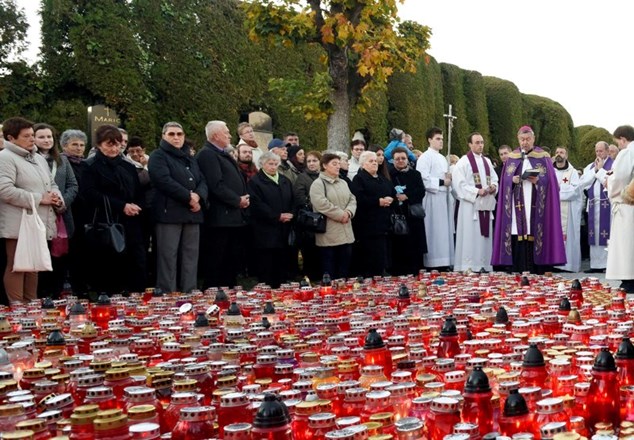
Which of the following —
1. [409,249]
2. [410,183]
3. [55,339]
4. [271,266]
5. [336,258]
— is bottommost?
[55,339]

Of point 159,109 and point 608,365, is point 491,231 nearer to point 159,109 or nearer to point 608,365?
point 159,109

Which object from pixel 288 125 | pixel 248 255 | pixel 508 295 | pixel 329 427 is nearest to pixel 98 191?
pixel 248 255

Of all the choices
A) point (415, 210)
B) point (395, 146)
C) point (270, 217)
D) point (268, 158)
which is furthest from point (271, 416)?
point (395, 146)

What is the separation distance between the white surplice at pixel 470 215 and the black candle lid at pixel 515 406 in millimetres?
9698

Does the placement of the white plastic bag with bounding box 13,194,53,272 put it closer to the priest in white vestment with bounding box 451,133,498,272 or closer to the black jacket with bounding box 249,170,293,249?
the black jacket with bounding box 249,170,293,249

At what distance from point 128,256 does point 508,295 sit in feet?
14.0

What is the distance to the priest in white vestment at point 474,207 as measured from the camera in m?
11.7

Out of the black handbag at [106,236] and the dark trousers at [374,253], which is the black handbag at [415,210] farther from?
the black handbag at [106,236]

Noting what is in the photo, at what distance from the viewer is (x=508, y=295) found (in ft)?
18.0

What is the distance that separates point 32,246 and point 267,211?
2854 mm

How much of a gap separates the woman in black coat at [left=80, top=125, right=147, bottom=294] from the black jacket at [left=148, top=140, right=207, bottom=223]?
272 mm

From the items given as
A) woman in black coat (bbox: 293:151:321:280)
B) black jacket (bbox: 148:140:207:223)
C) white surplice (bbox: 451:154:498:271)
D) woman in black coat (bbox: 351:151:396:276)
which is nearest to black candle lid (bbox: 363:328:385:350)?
black jacket (bbox: 148:140:207:223)

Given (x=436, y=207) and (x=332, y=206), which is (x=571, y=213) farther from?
(x=332, y=206)

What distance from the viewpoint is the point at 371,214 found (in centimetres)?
991
